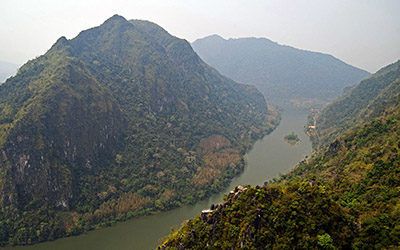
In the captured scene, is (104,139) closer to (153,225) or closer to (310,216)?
(153,225)

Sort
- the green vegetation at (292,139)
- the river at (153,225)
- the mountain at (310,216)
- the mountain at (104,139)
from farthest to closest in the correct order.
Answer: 1. the green vegetation at (292,139)
2. the mountain at (104,139)
3. the river at (153,225)
4. the mountain at (310,216)

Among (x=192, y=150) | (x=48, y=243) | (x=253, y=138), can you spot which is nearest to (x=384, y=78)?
(x=253, y=138)

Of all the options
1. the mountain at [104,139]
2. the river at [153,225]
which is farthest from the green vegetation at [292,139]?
the river at [153,225]

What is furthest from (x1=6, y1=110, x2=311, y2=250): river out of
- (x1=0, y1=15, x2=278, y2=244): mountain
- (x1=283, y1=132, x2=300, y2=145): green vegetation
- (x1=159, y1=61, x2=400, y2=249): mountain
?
(x1=159, y1=61, x2=400, y2=249): mountain

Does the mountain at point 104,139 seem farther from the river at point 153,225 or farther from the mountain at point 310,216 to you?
the mountain at point 310,216

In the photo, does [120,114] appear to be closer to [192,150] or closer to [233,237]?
[192,150]

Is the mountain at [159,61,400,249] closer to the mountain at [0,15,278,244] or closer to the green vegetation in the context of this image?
the mountain at [0,15,278,244]

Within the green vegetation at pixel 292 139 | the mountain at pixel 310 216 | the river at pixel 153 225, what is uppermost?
the green vegetation at pixel 292 139

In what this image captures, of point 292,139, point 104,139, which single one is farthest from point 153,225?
point 292,139

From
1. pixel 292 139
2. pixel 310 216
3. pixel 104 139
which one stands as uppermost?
pixel 104 139

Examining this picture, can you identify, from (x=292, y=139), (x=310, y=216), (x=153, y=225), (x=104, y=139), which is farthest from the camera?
(x=292, y=139)
